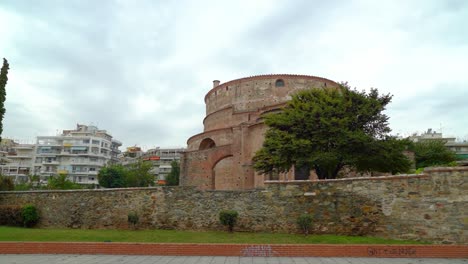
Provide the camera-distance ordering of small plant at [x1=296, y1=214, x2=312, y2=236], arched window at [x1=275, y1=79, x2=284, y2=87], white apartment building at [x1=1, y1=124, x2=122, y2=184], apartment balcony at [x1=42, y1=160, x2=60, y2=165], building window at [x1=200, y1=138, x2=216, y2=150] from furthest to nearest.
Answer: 1. apartment balcony at [x1=42, y1=160, x2=60, y2=165]
2. white apartment building at [x1=1, y1=124, x2=122, y2=184]
3. arched window at [x1=275, y1=79, x2=284, y2=87]
4. building window at [x1=200, y1=138, x2=216, y2=150]
5. small plant at [x1=296, y1=214, x2=312, y2=236]

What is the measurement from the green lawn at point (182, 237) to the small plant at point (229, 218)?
344mm

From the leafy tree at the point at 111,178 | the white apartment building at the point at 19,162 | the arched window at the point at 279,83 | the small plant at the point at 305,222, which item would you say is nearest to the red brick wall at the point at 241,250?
the small plant at the point at 305,222

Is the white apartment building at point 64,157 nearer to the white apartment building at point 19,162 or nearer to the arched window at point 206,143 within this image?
the white apartment building at point 19,162

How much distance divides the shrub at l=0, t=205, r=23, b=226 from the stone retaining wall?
845 mm

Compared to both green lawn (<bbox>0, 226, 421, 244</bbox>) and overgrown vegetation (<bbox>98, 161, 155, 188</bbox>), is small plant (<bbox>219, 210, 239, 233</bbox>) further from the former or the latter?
overgrown vegetation (<bbox>98, 161, 155, 188</bbox>)

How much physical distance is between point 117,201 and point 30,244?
515 centimetres

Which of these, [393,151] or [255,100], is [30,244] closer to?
[393,151]

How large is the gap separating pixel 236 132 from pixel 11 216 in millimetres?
14470

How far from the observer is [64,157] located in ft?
217

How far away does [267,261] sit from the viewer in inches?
380

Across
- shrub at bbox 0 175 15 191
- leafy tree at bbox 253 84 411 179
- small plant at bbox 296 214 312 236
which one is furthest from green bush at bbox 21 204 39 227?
small plant at bbox 296 214 312 236

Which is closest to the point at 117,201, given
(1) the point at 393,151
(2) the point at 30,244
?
(2) the point at 30,244

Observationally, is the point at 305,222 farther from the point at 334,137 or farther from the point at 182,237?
the point at 334,137

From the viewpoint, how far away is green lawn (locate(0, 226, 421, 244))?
12.1m
